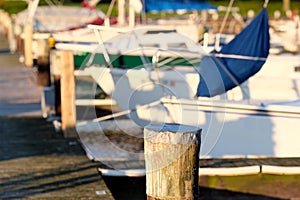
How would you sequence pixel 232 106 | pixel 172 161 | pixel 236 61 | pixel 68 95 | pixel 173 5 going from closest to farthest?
pixel 172 161 → pixel 232 106 → pixel 68 95 → pixel 236 61 → pixel 173 5

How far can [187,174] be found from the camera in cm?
665

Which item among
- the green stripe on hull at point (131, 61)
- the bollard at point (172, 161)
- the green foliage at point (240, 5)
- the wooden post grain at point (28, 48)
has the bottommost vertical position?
the green foliage at point (240, 5)

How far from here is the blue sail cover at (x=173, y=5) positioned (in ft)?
80.4

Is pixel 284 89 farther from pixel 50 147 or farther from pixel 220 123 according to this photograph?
pixel 50 147

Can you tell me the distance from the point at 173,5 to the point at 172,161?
65.9ft

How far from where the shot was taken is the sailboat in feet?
34.4

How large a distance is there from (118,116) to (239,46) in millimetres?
2144

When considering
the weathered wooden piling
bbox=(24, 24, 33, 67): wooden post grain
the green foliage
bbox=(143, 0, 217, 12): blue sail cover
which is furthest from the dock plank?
the green foliage

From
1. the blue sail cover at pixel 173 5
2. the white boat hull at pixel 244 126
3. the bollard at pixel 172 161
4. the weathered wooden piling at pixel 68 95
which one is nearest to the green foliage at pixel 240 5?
the blue sail cover at pixel 173 5

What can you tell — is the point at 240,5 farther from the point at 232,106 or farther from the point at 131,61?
the point at 232,106

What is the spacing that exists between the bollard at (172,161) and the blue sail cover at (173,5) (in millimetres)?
17173

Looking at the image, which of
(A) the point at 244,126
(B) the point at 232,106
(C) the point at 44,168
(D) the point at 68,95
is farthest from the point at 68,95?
(A) the point at 244,126

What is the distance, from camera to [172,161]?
6566 mm

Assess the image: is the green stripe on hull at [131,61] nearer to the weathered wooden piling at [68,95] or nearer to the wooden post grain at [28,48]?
the weathered wooden piling at [68,95]
